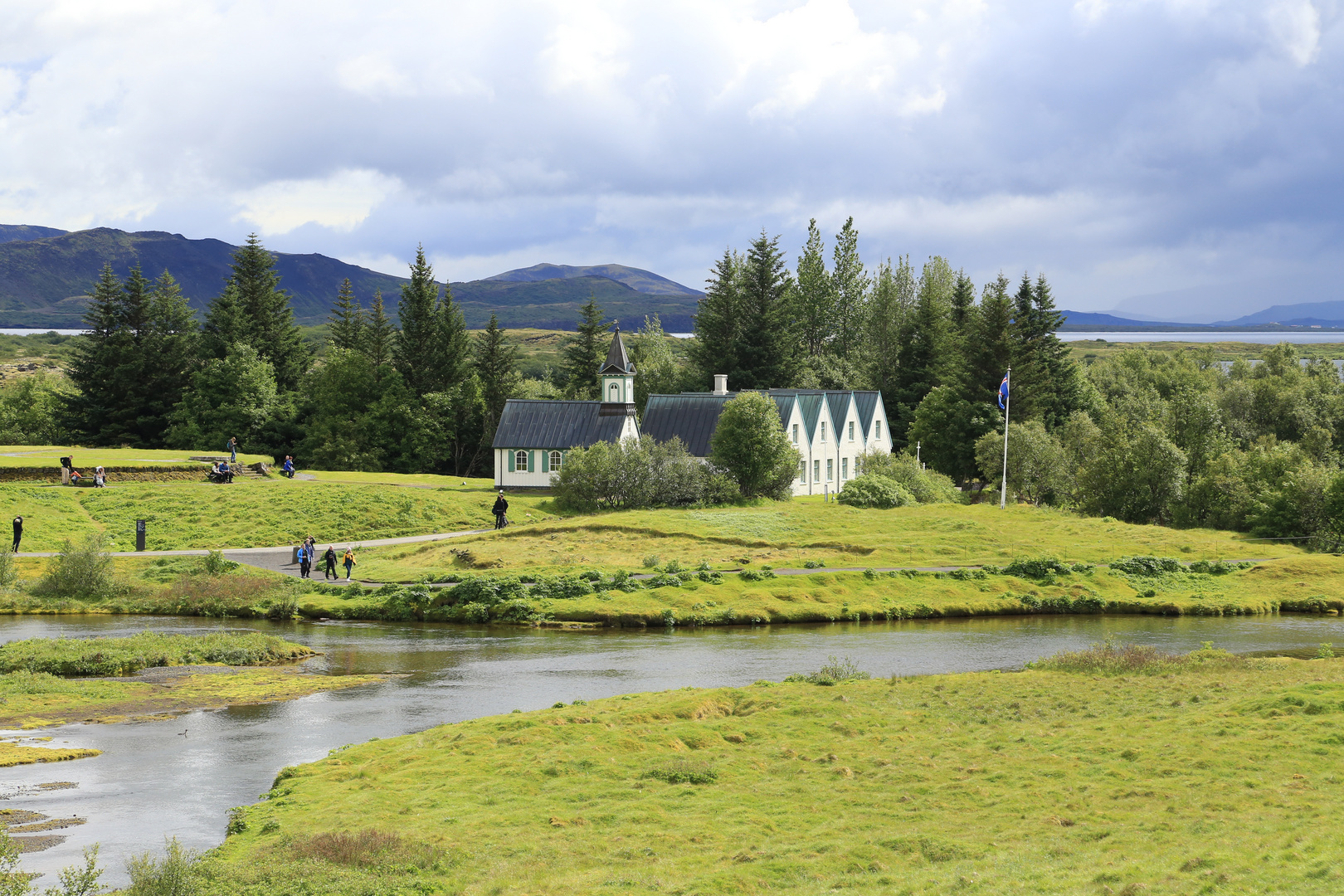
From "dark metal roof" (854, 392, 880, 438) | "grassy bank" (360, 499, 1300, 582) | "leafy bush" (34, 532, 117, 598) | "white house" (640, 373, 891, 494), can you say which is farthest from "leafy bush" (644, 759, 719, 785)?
"dark metal roof" (854, 392, 880, 438)

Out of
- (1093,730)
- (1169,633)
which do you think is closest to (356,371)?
(1169,633)

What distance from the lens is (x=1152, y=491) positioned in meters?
64.6

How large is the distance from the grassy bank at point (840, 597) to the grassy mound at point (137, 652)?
24.1 ft

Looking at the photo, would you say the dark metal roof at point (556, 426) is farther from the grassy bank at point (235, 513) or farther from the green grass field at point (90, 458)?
the green grass field at point (90, 458)

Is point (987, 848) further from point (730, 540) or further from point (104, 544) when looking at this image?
point (104, 544)

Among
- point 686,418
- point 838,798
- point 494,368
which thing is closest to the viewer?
point 838,798

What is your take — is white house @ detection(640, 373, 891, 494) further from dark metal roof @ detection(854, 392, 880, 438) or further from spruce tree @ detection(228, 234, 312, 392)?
spruce tree @ detection(228, 234, 312, 392)

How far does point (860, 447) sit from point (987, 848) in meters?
66.8

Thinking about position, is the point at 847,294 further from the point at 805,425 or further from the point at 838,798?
the point at 838,798

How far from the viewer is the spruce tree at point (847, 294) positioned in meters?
Result: 108

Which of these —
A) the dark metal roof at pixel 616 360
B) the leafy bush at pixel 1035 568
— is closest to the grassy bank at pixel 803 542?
the leafy bush at pixel 1035 568

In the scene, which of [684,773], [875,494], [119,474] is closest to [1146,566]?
[875,494]

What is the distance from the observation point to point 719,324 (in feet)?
330

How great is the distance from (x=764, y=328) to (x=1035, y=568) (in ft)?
188
